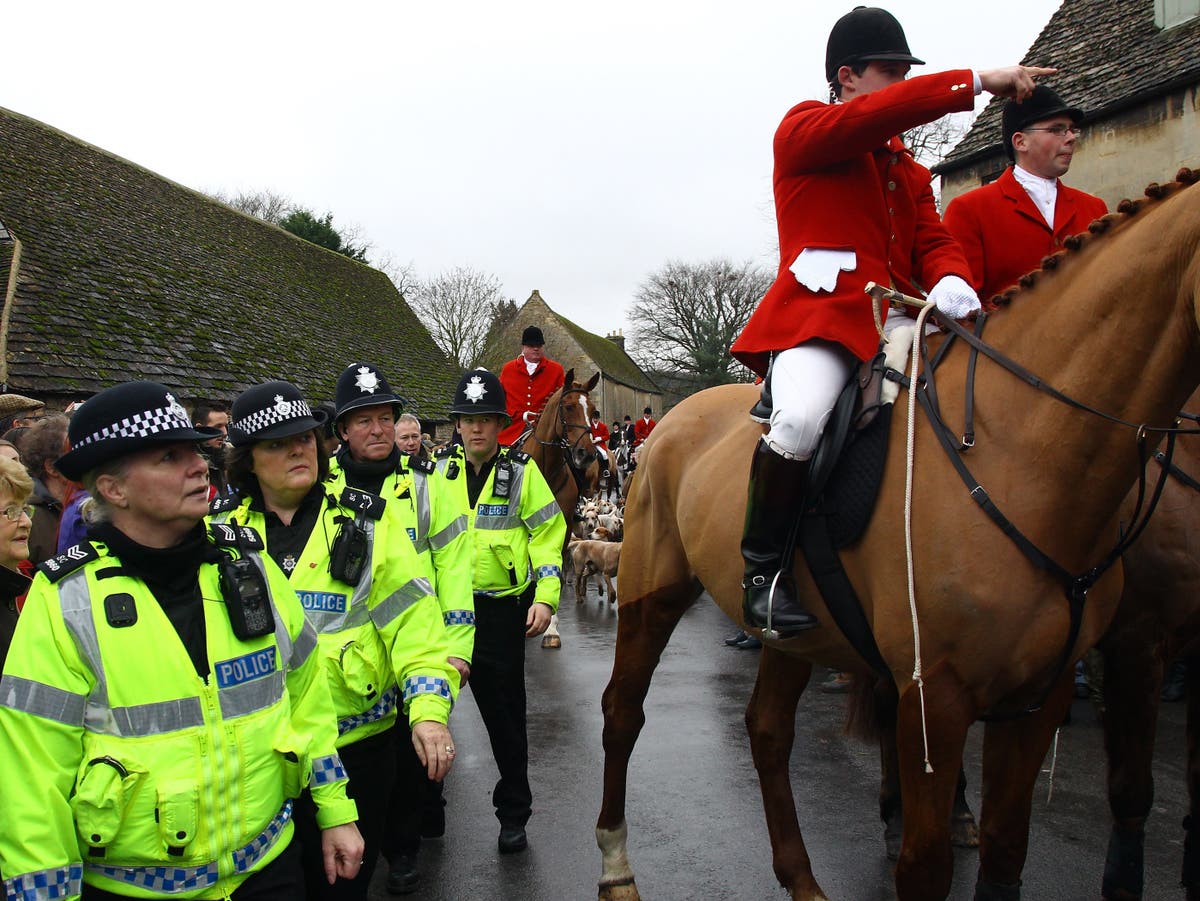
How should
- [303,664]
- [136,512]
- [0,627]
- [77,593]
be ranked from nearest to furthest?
[77,593], [136,512], [303,664], [0,627]

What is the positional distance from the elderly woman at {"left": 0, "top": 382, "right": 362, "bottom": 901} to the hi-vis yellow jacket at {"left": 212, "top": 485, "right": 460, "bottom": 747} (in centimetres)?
63

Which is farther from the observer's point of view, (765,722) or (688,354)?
(688,354)

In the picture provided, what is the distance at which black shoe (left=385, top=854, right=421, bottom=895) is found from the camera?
434cm

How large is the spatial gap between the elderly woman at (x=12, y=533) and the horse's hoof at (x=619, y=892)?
268 cm

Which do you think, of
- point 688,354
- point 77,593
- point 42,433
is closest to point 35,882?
point 77,593

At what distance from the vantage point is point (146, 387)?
91.4 inches

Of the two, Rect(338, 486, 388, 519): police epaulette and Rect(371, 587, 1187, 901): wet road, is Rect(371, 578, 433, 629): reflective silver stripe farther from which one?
Rect(371, 587, 1187, 901): wet road

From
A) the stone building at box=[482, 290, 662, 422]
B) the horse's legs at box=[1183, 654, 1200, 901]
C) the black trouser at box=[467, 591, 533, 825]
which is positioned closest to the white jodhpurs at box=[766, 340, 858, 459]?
the horse's legs at box=[1183, 654, 1200, 901]

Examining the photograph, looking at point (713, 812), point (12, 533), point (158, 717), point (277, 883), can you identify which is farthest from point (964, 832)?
point (12, 533)

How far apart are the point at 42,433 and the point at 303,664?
3408 mm

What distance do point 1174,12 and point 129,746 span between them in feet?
55.5

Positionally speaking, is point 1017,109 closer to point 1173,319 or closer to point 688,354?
point 1173,319

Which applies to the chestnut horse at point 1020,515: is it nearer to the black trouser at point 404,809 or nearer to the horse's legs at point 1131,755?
the horse's legs at point 1131,755

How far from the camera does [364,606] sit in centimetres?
323
